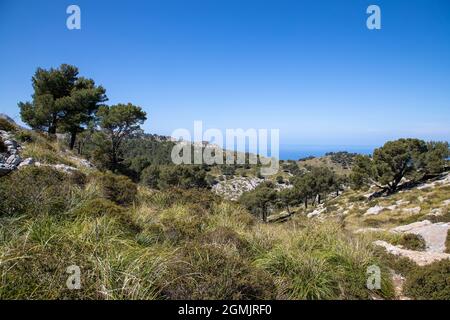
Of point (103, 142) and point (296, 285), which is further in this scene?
point (103, 142)

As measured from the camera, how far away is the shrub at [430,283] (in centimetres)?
503

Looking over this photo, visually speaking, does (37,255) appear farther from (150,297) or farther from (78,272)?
(150,297)

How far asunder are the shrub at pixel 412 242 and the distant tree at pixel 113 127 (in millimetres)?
24612

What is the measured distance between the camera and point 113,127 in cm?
2850

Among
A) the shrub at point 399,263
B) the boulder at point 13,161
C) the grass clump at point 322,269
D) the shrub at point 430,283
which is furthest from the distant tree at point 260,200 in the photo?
the shrub at point 430,283

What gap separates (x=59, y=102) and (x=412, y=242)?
25.6 m

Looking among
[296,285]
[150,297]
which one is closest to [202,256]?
[150,297]

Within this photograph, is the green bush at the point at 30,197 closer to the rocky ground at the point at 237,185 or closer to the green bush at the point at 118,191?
the green bush at the point at 118,191

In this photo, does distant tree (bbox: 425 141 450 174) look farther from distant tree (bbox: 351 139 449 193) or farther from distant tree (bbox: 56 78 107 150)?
distant tree (bbox: 56 78 107 150)

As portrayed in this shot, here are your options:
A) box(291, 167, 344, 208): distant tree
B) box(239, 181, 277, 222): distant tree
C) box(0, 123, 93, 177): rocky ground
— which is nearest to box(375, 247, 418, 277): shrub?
box(0, 123, 93, 177): rocky ground

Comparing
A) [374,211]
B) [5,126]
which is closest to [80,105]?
[5,126]

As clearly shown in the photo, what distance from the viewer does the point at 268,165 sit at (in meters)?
108

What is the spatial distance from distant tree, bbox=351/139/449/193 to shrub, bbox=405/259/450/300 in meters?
43.8
